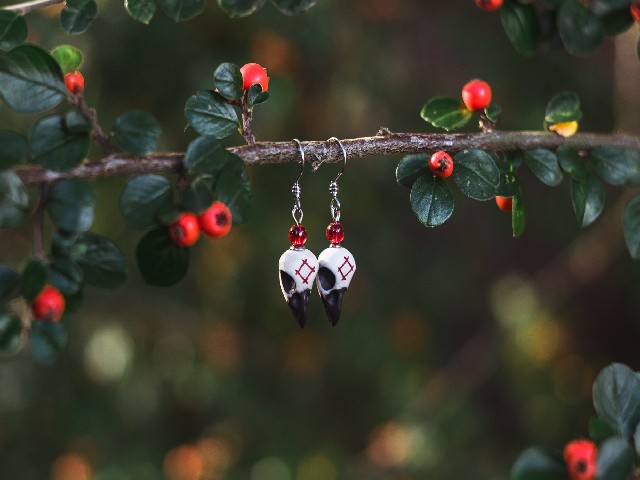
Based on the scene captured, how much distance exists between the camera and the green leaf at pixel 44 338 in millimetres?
483

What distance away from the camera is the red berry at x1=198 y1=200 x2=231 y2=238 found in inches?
20.3

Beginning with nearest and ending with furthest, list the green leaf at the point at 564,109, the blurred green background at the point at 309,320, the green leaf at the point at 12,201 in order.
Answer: the green leaf at the point at 12,201
the green leaf at the point at 564,109
the blurred green background at the point at 309,320

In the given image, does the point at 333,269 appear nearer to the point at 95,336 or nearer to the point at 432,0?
the point at 95,336

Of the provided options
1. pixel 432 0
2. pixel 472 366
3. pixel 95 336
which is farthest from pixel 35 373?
pixel 432 0

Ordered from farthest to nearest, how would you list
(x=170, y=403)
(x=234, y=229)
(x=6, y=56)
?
(x=170, y=403) → (x=234, y=229) → (x=6, y=56)

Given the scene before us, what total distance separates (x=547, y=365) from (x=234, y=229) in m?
0.63

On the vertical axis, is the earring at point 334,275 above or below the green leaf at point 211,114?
below

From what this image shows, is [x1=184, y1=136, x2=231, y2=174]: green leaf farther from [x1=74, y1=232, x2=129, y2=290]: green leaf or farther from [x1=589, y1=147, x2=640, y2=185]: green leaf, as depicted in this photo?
[x1=589, y1=147, x2=640, y2=185]: green leaf

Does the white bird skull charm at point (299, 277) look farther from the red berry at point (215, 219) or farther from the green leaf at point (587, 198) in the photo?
the green leaf at point (587, 198)

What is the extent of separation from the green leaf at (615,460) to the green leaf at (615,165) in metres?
0.23

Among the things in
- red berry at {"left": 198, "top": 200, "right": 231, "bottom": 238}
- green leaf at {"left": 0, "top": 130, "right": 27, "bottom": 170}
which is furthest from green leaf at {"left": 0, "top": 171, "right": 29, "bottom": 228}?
red berry at {"left": 198, "top": 200, "right": 231, "bottom": 238}

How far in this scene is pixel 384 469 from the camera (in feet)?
4.65

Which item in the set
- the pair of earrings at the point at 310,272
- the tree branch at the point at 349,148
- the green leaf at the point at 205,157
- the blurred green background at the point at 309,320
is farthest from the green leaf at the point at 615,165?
the blurred green background at the point at 309,320

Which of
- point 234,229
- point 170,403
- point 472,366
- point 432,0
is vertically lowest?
point 170,403
